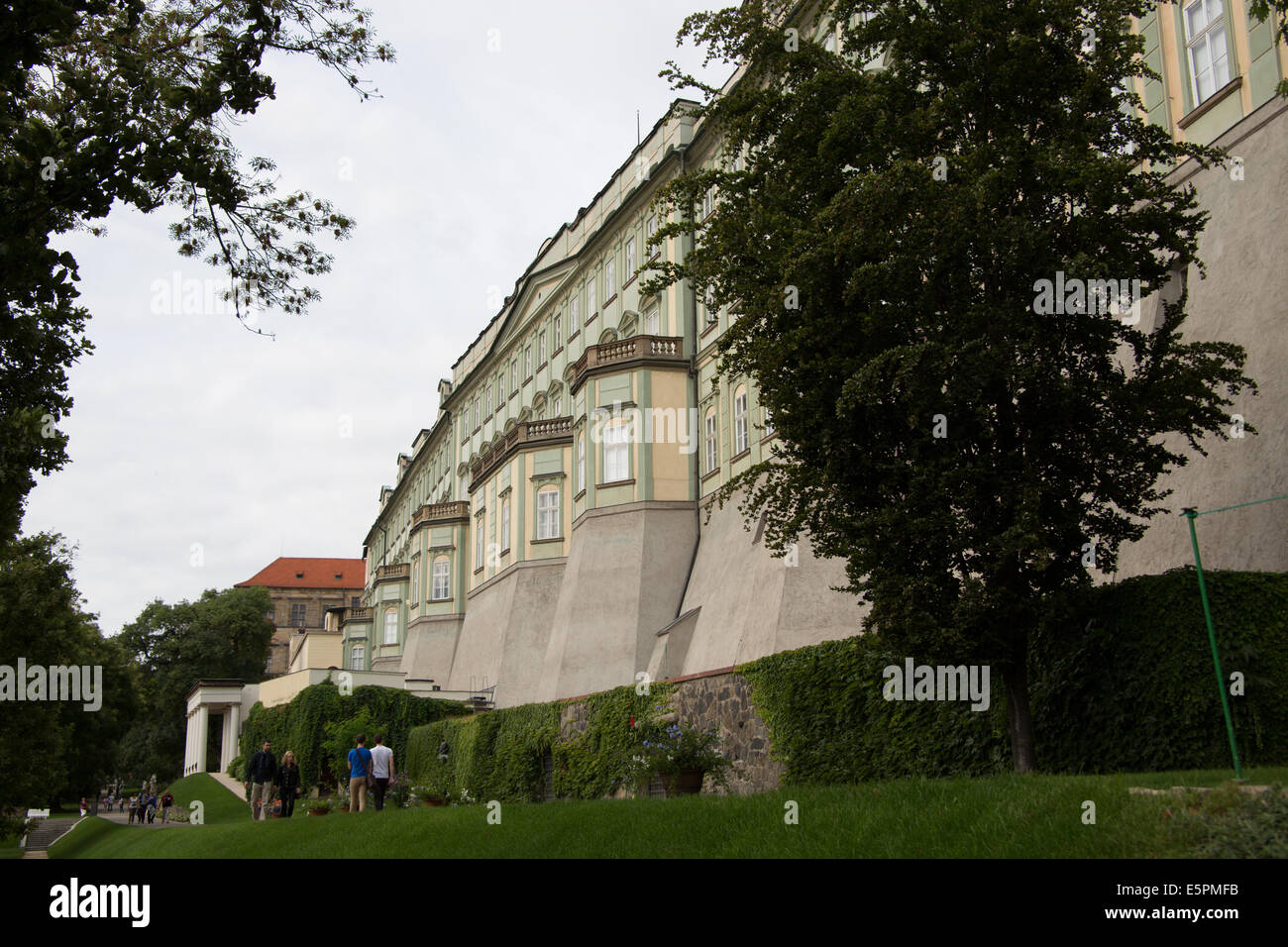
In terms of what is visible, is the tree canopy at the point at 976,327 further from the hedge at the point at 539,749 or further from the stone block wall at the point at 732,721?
the hedge at the point at 539,749

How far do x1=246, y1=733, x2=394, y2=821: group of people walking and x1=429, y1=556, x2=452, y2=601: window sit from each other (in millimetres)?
31704

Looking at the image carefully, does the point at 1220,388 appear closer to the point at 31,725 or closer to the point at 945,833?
the point at 945,833

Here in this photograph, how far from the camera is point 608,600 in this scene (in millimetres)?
35750

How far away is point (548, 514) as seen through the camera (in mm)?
43656

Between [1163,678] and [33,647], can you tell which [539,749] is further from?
[1163,678]

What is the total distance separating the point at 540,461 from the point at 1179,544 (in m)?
29.4

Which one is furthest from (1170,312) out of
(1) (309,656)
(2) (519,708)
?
(1) (309,656)

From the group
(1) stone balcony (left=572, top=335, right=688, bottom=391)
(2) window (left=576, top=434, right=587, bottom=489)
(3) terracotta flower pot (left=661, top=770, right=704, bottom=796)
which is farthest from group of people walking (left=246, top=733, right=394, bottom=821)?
(1) stone balcony (left=572, top=335, right=688, bottom=391)

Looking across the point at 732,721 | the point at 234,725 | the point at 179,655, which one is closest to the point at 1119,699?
the point at 732,721

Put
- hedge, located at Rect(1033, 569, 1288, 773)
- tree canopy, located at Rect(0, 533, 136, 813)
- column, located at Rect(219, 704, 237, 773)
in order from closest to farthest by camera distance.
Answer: hedge, located at Rect(1033, 569, 1288, 773) < tree canopy, located at Rect(0, 533, 136, 813) < column, located at Rect(219, 704, 237, 773)

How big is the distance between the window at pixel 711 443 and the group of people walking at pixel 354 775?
567 inches

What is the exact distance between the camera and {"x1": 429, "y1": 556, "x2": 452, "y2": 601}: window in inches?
2302

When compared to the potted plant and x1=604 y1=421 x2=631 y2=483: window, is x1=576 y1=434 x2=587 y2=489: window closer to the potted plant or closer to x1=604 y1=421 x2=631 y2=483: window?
x1=604 y1=421 x2=631 y2=483: window

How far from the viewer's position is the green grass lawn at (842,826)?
347 inches
